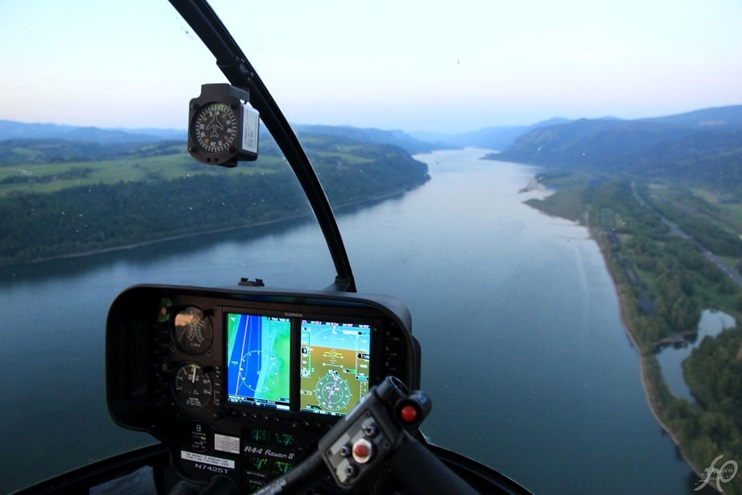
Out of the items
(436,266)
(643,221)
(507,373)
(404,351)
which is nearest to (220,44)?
(404,351)

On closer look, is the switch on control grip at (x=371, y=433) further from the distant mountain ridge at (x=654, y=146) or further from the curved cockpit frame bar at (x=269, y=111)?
the distant mountain ridge at (x=654, y=146)

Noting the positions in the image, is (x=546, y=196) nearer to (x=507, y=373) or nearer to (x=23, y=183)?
(x=507, y=373)

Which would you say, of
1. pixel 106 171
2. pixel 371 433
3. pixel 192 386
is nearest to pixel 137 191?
pixel 106 171

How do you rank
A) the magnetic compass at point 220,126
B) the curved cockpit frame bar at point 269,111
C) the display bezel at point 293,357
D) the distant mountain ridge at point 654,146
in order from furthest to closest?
the distant mountain ridge at point 654,146
the display bezel at point 293,357
the curved cockpit frame bar at point 269,111
the magnetic compass at point 220,126

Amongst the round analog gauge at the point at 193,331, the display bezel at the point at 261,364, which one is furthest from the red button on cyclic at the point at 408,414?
the round analog gauge at the point at 193,331

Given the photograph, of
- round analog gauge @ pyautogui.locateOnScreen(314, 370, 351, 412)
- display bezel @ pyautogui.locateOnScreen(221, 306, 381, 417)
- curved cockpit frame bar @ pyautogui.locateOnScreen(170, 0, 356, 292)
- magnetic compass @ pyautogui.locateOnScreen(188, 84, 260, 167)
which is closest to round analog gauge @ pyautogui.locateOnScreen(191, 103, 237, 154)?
magnetic compass @ pyautogui.locateOnScreen(188, 84, 260, 167)

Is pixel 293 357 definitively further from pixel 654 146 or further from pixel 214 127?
pixel 654 146

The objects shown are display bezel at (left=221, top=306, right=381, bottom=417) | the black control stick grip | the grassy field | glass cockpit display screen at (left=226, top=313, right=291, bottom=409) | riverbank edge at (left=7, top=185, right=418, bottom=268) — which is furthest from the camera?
riverbank edge at (left=7, top=185, right=418, bottom=268)

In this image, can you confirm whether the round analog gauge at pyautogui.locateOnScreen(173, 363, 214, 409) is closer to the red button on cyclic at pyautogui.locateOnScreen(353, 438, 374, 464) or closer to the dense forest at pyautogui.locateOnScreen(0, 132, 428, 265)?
the dense forest at pyautogui.locateOnScreen(0, 132, 428, 265)
